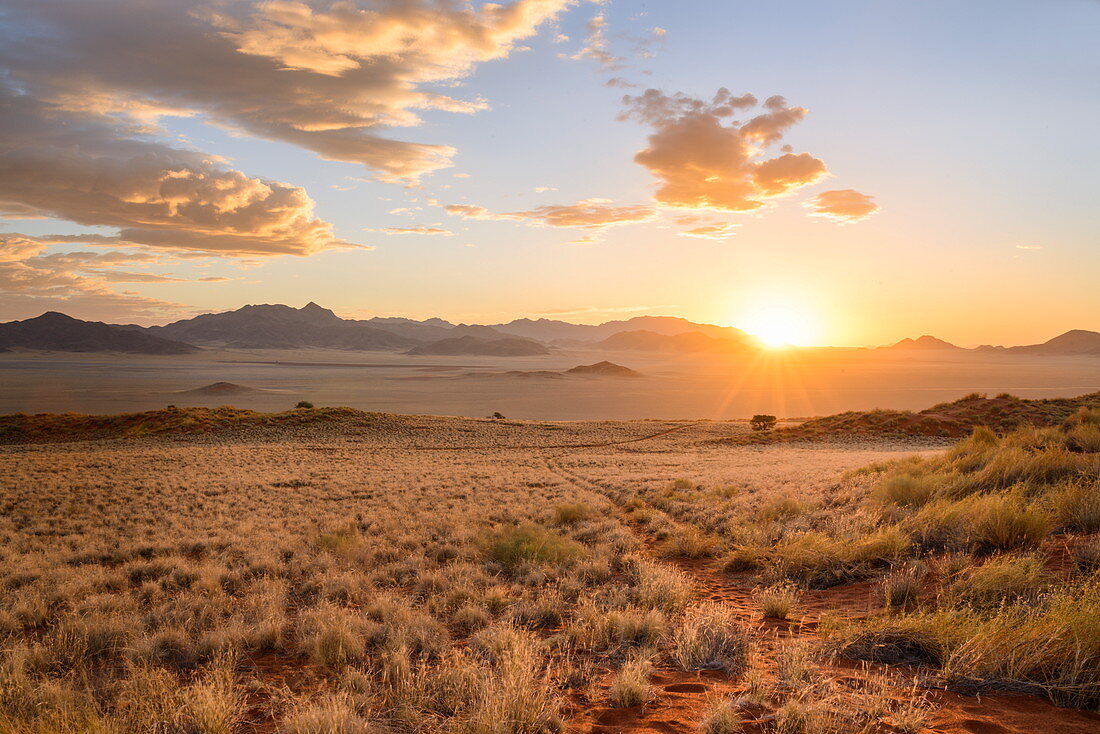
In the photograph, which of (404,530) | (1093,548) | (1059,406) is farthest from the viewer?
(1059,406)

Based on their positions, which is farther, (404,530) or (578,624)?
(404,530)

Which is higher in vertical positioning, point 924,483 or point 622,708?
point 924,483

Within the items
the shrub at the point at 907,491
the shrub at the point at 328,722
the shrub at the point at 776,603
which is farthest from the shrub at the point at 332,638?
the shrub at the point at 907,491

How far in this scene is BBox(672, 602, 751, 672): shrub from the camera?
15.1ft

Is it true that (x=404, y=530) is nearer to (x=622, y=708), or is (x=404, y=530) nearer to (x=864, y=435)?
(x=622, y=708)

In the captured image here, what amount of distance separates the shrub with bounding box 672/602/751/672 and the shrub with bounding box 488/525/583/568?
10.8 feet

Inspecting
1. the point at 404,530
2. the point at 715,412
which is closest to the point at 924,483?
the point at 404,530

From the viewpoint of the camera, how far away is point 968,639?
13.6ft

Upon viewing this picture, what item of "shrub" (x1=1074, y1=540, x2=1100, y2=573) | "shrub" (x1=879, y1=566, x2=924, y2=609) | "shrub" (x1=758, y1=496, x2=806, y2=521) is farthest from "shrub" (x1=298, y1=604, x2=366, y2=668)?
"shrub" (x1=758, y1=496, x2=806, y2=521)

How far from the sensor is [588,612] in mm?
5625

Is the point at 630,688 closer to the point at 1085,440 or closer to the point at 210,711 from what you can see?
the point at 210,711

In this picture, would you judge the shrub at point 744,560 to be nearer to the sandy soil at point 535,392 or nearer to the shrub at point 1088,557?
the shrub at point 1088,557

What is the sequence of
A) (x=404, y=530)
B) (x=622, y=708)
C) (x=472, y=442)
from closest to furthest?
(x=622, y=708), (x=404, y=530), (x=472, y=442)

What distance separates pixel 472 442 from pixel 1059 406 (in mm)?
43084
